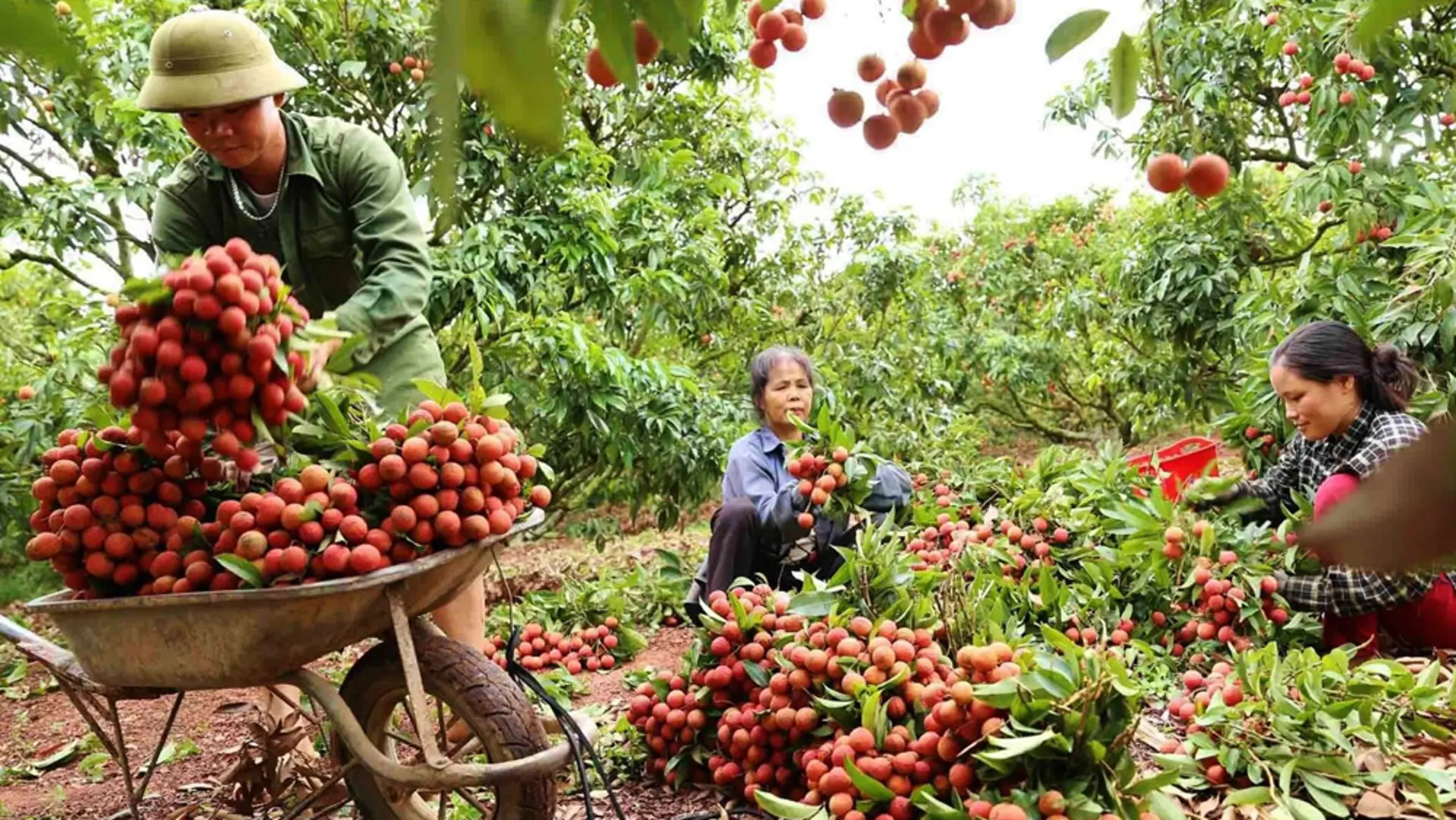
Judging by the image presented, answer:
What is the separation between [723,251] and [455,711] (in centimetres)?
403

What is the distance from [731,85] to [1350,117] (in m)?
3.35

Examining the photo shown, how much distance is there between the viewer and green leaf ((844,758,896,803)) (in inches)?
79.8

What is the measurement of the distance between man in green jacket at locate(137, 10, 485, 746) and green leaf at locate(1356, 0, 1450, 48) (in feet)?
6.78

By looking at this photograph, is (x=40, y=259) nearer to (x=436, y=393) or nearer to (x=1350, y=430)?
(x=436, y=393)

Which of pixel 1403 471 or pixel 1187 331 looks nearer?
pixel 1403 471

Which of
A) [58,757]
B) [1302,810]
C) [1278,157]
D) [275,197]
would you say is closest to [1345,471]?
[1302,810]

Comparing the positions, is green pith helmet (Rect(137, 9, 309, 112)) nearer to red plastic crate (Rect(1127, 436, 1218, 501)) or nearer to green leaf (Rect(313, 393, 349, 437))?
green leaf (Rect(313, 393, 349, 437))

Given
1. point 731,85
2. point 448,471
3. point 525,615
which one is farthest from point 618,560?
point 448,471

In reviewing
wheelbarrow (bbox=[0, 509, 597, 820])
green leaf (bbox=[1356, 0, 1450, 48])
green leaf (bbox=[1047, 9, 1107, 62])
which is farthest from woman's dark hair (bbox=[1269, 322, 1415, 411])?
green leaf (bbox=[1356, 0, 1450, 48])

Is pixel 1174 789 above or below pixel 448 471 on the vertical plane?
below

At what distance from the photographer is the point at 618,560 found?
19.2 feet

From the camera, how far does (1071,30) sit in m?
0.80

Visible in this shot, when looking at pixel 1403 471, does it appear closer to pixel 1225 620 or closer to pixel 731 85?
pixel 1225 620

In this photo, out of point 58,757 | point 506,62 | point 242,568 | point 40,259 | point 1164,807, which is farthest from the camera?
point 40,259
